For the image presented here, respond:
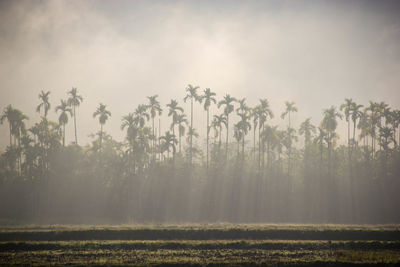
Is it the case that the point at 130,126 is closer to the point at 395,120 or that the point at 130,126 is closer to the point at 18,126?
the point at 18,126

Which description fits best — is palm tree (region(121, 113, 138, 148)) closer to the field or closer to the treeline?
the treeline

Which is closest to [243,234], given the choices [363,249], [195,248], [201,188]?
[195,248]

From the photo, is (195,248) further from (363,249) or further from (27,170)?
(27,170)

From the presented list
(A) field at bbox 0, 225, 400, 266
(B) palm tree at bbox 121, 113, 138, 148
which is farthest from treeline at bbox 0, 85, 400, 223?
(A) field at bbox 0, 225, 400, 266

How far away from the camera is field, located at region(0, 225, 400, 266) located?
992 inches

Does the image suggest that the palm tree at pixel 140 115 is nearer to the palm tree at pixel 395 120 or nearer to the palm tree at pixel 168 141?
the palm tree at pixel 168 141

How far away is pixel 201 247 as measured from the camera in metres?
30.3

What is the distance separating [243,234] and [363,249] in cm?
1192

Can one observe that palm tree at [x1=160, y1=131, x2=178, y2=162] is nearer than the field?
No

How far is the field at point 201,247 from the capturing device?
82.7ft

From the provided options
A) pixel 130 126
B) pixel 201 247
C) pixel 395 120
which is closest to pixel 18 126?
pixel 130 126

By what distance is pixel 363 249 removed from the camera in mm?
29844

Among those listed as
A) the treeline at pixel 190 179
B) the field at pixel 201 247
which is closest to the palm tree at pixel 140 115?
the treeline at pixel 190 179

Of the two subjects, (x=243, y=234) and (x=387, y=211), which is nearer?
(x=243, y=234)
